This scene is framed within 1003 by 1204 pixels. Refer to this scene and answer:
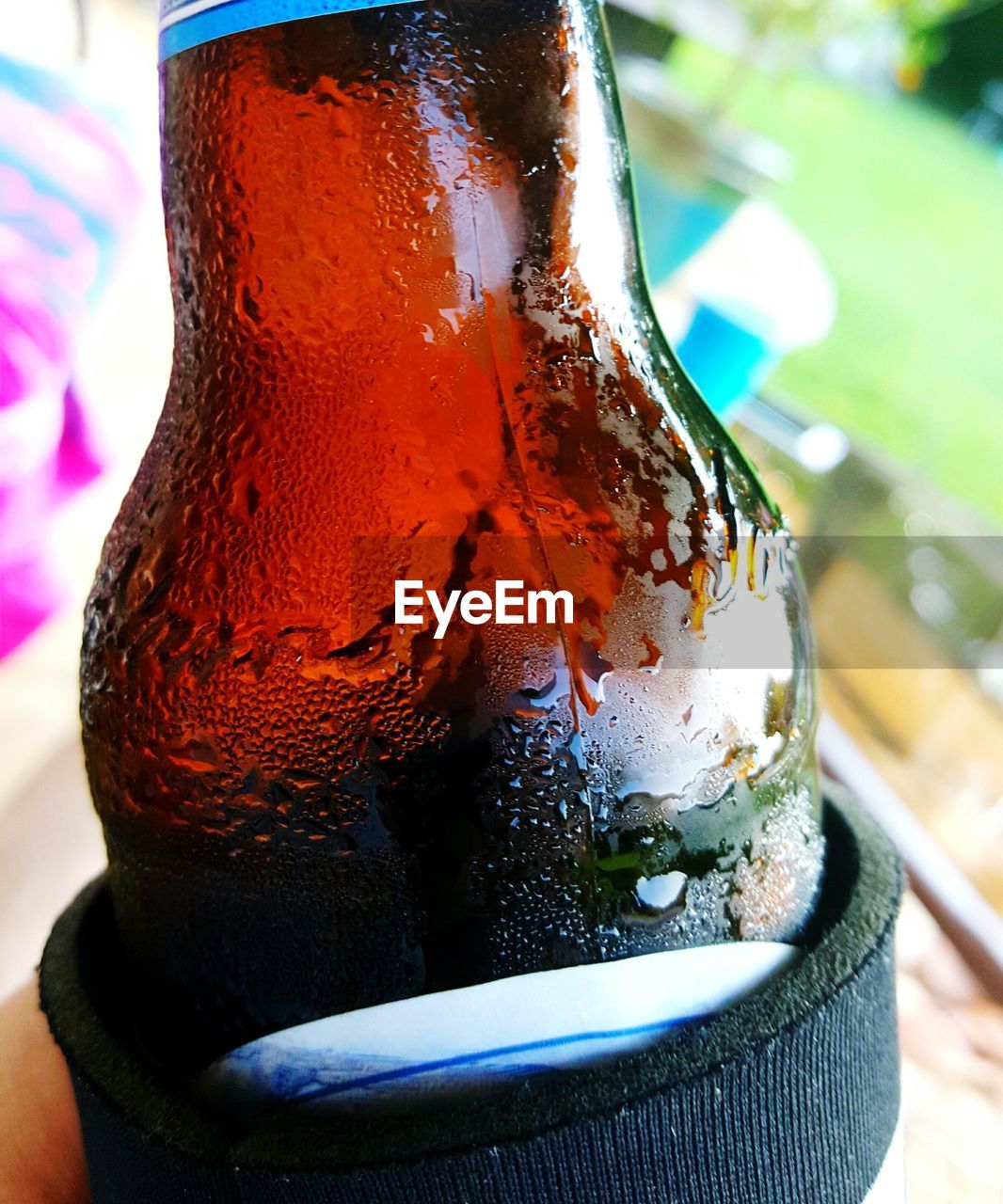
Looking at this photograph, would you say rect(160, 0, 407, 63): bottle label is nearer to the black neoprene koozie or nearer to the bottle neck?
the bottle neck

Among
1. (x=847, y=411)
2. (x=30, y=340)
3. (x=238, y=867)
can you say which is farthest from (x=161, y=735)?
(x=847, y=411)

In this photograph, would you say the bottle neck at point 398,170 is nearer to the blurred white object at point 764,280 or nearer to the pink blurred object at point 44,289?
the pink blurred object at point 44,289

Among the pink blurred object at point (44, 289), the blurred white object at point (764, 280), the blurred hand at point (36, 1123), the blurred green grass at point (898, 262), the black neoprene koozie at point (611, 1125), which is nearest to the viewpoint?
the black neoprene koozie at point (611, 1125)

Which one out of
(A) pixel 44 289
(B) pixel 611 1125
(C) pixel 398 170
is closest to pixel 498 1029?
(B) pixel 611 1125

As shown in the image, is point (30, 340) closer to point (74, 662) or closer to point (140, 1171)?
point (74, 662)

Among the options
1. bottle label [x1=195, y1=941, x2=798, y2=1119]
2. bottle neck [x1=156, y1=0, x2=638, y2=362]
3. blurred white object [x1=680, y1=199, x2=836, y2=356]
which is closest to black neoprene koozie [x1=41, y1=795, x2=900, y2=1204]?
bottle label [x1=195, y1=941, x2=798, y2=1119]

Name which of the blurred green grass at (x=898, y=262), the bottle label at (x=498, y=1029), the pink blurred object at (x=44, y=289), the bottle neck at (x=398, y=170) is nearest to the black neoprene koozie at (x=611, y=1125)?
the bottle label at (x=498, y=1029)
